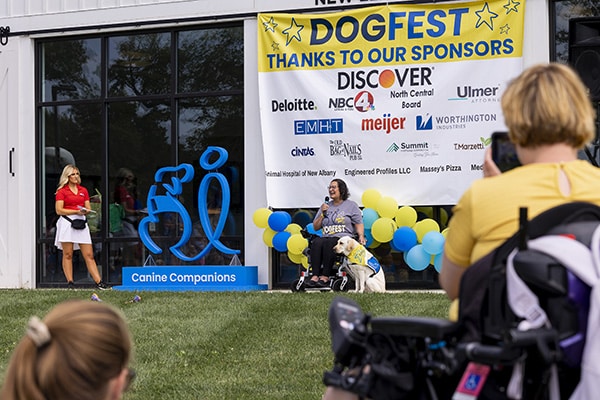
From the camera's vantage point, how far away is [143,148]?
14.3m

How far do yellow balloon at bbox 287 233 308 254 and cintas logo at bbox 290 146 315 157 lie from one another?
1288 mm

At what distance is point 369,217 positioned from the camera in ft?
40.8

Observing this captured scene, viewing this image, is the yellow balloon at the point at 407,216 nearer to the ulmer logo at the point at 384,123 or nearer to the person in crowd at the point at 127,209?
the ulmer logo at the point at 384,123

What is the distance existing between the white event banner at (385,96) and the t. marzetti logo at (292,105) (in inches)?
0.5

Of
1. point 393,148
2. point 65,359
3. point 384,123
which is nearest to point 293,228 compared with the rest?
point 393,148

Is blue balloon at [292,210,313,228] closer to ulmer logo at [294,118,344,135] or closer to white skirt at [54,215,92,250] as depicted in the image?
ulmer logo at [294,118,344,135]

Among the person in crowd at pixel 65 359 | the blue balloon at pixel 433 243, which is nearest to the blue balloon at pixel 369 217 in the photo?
the blue balloon at pixel 433 243

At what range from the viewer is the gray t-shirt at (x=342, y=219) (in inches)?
471

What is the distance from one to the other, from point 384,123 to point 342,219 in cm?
161

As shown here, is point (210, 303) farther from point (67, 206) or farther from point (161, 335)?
point (67, 206)

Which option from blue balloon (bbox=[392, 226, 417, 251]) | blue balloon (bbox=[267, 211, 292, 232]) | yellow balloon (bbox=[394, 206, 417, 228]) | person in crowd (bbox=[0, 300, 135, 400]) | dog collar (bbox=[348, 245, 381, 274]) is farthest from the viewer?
blue balloon (bbox=[267, 211, 292, 232])

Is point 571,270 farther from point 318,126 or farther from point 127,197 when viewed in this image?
point 127,197

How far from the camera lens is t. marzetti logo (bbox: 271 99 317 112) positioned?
13.1 meters

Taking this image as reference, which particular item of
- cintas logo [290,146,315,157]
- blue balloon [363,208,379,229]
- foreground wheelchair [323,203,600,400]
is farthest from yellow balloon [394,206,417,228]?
foreground wheelchair [323,203,600,400]
